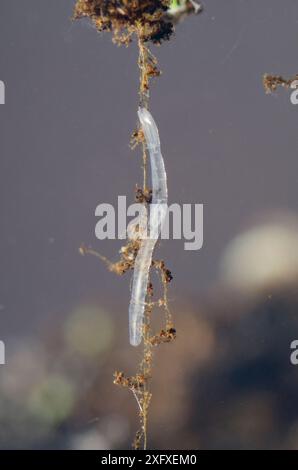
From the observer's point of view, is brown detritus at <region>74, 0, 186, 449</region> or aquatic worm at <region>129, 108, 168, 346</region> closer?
brown detritus at <region>74, 0, 186, 449</region>

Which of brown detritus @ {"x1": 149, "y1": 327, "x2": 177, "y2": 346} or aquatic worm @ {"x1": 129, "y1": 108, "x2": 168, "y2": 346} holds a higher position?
aquatic worm @ {"x1": 129, "y1": 108, "x2": 168, "y2": 346}

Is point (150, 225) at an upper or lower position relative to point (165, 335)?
upper

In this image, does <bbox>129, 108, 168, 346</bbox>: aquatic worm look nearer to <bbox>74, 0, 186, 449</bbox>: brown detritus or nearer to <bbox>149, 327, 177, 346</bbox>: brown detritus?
<bbox>74, 0, 186, 449</bbox>: brown detritus

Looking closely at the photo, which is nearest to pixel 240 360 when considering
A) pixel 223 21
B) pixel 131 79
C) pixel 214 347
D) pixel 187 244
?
pixel 214 347

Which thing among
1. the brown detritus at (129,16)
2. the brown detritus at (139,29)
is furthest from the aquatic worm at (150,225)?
the brown detritus at (129,16)

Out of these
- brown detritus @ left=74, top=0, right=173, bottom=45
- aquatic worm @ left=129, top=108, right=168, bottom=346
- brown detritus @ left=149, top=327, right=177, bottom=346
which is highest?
brown detritus @ left=74, top=0, right=173, bottom=45

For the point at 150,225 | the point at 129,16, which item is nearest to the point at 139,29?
the point at 129,16

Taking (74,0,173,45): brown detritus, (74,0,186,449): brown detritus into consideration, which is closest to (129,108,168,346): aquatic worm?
(74,0,186,449): brown detritus

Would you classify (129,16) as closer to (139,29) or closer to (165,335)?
(139,29)
